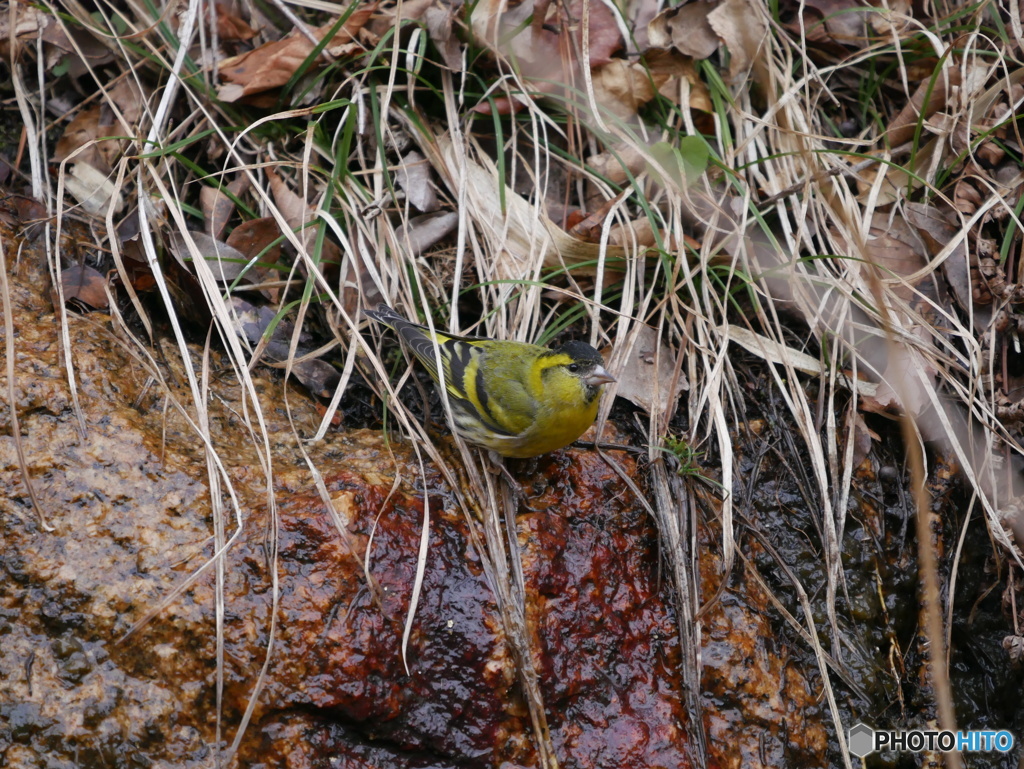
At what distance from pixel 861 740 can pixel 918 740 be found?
29 centimetres

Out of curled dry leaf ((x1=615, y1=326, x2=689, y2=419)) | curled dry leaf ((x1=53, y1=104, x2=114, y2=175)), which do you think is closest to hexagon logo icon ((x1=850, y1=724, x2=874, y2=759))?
curled dry leaf ((x1=615, y1=326, x2=689, y2=419))

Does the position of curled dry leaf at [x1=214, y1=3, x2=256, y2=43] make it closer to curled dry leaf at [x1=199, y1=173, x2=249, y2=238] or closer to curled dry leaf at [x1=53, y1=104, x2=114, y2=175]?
curled dry leaf at [x1=53, y1=104, x2=114, y2=175]

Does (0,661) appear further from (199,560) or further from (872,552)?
(872,552)

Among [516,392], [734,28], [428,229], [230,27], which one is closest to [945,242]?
[734,28]

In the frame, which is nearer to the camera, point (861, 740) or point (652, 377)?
point (861, 740)

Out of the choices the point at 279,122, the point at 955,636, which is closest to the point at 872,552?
the point at 955,636

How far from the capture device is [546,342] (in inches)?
154

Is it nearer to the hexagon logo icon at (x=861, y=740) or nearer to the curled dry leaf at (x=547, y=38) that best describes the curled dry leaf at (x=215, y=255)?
the curled dry leaf at (x=547, y=38)

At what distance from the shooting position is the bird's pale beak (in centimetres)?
337

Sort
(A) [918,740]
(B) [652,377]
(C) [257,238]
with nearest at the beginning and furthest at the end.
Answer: (A) [918,740] → (B) [652,377] → (C) [257,238]

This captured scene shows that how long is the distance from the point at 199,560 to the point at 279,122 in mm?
2498

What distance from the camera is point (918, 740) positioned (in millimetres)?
3262

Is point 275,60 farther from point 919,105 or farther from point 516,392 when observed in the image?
point 919,105

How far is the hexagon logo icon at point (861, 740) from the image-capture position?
Answer: 3127 mm
